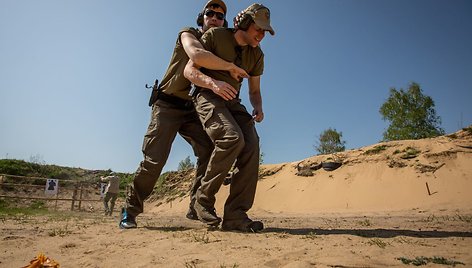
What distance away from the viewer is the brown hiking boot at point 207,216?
2.60 m

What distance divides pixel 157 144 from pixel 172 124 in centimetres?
28

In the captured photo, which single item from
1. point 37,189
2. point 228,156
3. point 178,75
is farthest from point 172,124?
point 37,189

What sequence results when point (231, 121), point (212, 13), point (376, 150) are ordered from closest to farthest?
point (231, 121)
point (212, 13)
point (376, 150)

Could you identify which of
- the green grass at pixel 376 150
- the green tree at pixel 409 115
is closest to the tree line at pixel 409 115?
the green tree at pixel 409 115

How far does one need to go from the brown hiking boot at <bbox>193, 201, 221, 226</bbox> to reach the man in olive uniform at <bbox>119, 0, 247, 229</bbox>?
0.69 meters

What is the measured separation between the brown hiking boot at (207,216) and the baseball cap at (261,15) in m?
1.72

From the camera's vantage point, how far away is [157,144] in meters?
3.20

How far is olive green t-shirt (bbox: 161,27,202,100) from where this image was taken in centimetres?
325

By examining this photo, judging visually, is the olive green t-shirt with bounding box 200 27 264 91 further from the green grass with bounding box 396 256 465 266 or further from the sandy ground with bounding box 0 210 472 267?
the green grass with bounding box 396 256 465 266

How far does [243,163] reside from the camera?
2.79 metres

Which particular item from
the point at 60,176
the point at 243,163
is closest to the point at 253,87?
the point at 243,163

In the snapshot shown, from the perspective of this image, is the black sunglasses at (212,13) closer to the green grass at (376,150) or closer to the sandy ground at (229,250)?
the sandy ground at (229,250)

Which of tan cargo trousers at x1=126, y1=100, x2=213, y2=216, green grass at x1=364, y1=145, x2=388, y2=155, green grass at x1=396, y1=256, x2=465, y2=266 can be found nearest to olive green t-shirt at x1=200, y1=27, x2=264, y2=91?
tan cargo trousers at x1=126, y1=100, x2=213, y2=216

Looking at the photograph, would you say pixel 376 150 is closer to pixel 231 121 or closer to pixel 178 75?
pixel 178 75
